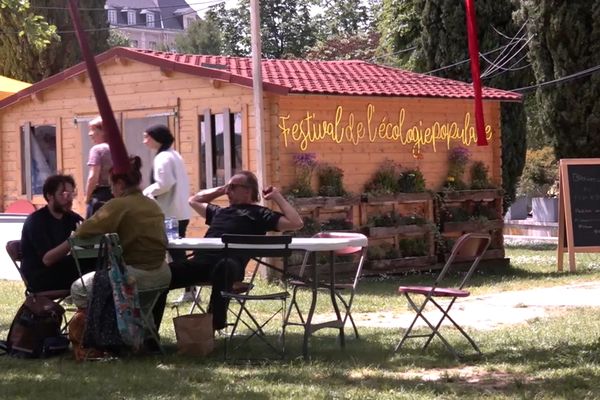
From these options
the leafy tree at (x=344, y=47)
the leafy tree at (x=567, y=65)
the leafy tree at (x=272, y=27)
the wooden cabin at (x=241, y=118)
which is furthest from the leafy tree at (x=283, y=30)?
the wooden cabin at (x=241, y=118)

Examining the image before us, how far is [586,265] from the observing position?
16484 millimetres

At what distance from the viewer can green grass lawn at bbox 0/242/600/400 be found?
6426 millimetres

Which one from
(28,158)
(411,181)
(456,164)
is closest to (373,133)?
(411,181)

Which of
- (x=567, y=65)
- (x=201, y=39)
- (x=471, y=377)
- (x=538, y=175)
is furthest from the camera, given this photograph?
(x=201, y=39)

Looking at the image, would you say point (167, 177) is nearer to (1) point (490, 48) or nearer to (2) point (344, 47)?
(1) point (490, 48)

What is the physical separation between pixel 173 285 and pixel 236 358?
2.43 feet

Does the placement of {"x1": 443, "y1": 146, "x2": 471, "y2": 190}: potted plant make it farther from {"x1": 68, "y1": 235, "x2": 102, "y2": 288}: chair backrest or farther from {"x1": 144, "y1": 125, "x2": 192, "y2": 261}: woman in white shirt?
{"x1": 68, "y1": 235, "x2": 102, "y2": 288}: chair backrest

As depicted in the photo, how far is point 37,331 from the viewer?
7852mm

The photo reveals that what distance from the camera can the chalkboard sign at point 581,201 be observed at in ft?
50.8

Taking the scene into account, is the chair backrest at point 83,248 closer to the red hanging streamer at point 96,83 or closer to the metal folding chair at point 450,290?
the red hanging streamer at point 96,83

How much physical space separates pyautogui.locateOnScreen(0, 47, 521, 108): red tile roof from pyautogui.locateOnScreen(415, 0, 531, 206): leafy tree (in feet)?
25.8

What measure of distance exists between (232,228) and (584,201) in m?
8.23

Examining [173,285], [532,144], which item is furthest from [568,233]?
[532,144]

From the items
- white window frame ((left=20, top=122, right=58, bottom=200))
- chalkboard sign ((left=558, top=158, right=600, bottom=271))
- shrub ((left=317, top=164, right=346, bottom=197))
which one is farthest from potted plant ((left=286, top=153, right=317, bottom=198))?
white window frame ((left=20, top=122, right=58, bottom=200))
